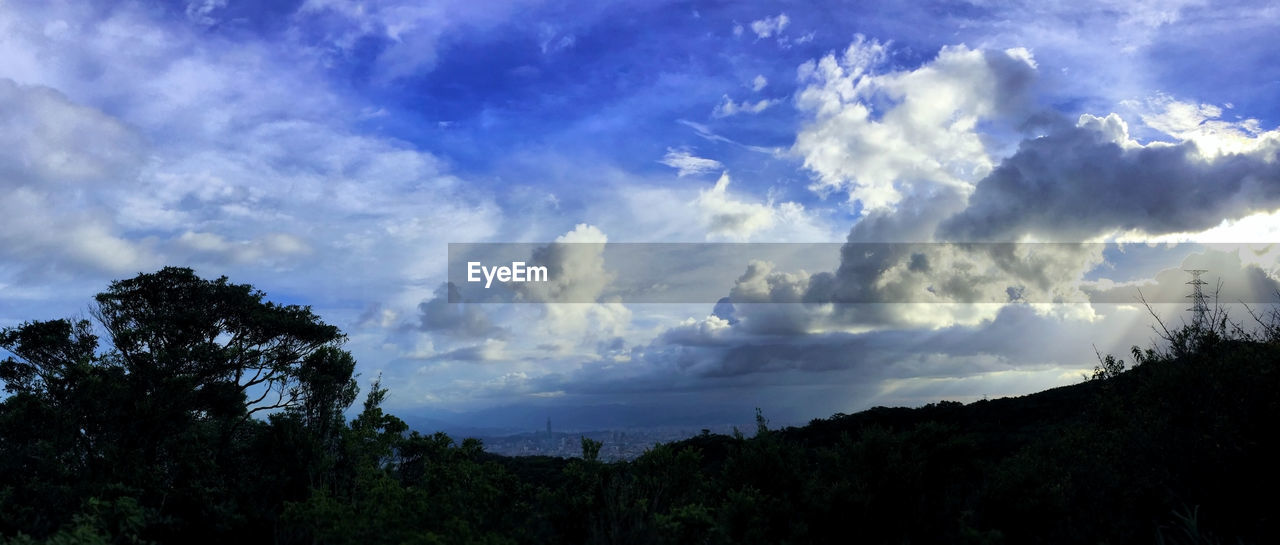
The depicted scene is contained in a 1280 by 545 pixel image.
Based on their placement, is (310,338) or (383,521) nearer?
(383,521)

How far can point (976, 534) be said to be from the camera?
914 cm

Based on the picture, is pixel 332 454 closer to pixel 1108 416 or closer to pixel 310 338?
pixel 310 338

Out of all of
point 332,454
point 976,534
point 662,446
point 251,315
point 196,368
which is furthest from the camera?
point 251,315

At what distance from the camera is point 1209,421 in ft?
39.5

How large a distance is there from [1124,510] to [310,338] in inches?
1252

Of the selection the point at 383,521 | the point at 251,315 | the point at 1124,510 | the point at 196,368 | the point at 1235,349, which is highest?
the point at 251,315

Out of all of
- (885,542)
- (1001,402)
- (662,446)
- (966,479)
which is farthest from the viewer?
(1001,402)

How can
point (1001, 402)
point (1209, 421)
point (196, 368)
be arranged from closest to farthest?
1. point (1209, 421)
2. point (196, 368)
3. point (1001, 402)

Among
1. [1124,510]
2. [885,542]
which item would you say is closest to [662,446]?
[885,542]

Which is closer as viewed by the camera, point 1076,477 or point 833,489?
point 833,489

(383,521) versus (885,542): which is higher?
(383,521)

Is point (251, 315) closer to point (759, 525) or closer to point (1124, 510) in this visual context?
point (759, 525)

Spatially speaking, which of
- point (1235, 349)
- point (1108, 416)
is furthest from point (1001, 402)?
point (1235, 349)

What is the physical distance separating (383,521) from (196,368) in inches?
917
